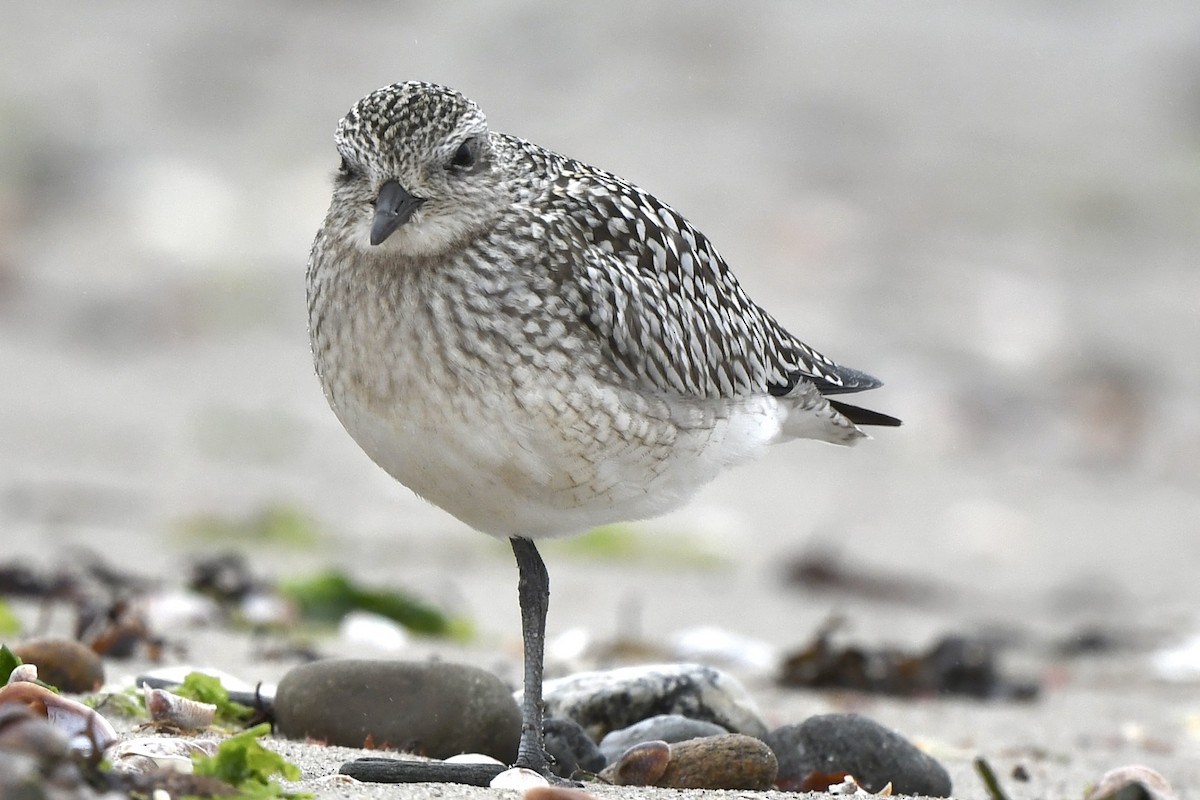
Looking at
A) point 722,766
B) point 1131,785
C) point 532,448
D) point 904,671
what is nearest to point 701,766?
point 722,766

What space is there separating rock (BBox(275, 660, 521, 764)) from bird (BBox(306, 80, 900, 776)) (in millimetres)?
115

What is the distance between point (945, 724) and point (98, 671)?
8.24ft

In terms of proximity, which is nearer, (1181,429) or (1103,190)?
(1181,429)

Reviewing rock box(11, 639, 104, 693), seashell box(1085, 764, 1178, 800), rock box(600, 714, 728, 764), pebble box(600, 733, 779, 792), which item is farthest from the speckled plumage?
seashell box(1085, 764, 1178, 800)

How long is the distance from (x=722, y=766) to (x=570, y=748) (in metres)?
0.46

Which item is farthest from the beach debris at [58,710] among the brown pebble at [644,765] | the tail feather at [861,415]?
the tail feather at [861,415]

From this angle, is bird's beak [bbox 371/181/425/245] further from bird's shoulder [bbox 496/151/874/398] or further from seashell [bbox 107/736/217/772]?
seashell [bbox 107/736/217/772]

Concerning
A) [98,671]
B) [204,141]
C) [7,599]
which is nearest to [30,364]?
[204,141]

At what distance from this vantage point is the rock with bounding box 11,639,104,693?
4.40 meters

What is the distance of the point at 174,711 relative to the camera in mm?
4035

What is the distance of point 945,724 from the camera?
5480 mm

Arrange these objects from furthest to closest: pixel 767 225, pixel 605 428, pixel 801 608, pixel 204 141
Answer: pixel 204 141
pixel 767 225
pixel 801 608
pixel 605 428

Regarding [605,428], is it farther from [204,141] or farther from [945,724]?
[204,141]

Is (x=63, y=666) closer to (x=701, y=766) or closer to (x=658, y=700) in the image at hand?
(x=658, y=700)
